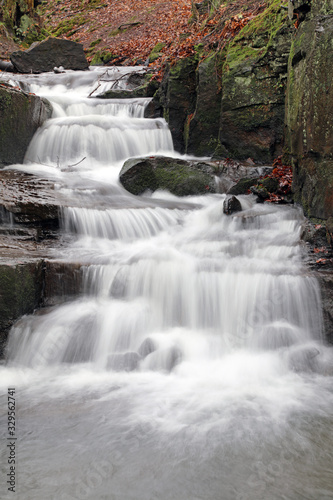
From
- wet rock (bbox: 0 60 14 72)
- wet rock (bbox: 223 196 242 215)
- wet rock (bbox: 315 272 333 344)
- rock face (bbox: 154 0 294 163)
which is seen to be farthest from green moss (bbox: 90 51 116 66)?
wet rock (bbox: 315 272 333 344)

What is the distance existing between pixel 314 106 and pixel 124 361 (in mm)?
3804

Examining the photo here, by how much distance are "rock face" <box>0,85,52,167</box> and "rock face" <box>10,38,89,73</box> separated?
7.16 m

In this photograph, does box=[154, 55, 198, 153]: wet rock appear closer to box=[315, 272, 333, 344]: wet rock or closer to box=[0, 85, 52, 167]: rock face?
box=[0, 85, 52, 167]: rock face

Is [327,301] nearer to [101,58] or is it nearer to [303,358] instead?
[303,358]

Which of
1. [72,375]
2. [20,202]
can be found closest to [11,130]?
[20,202]

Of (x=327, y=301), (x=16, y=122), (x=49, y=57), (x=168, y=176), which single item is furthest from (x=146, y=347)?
(x=49, y=57)

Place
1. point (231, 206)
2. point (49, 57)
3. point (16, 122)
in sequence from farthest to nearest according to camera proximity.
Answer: point (49, 57)
point (16, 122)
point (231, 206)

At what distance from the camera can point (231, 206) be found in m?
6.54

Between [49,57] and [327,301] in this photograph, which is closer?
[327,301]

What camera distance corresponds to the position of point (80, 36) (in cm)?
2117

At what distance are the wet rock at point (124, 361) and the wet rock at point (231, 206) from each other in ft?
10.9

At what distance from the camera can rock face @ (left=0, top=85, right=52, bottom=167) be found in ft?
25.7

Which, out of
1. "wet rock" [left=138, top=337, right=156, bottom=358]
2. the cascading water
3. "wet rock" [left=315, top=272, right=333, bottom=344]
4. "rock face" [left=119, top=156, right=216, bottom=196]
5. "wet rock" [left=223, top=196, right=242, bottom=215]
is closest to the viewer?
the cascading water

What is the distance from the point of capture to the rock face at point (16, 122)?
25.7ft
